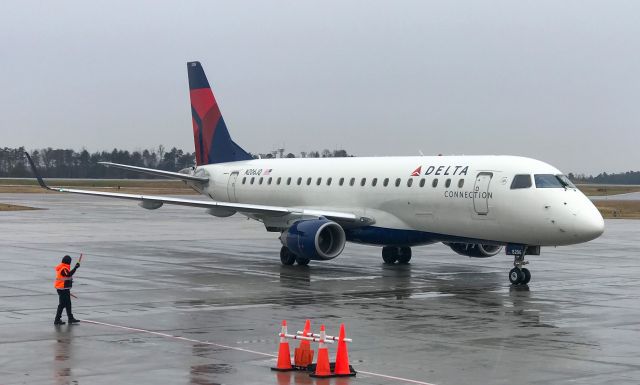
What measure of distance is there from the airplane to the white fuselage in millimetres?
28

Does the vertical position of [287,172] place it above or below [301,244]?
above

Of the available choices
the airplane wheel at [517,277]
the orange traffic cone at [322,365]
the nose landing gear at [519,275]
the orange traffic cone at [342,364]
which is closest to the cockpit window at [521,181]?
the nose landing gear at [519,275]

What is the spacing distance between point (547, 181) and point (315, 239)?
6.66 metres

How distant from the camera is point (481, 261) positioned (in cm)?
3541

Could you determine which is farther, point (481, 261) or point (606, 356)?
point (481, 261)

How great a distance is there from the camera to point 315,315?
68.8 ft

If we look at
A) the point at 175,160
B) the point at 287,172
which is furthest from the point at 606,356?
the point at 175,160

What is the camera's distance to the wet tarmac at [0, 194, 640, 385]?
1502 cm

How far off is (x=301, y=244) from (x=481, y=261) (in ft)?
26.6

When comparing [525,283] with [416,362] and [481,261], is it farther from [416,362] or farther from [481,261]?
[416,362]

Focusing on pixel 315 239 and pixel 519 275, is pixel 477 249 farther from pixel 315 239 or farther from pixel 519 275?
pixel 315 239

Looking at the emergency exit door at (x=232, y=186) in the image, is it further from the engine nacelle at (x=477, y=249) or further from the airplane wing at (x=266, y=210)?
the engine nacelle at (x=477, y=249)

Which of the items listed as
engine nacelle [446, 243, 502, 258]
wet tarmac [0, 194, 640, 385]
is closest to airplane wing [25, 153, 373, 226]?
wet tarmac [0, 194, 640, 385]

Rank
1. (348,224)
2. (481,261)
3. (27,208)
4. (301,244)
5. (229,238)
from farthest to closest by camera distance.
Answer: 1. (27,208)
2. (229,238)
3. (481,261)
4. (348,224)
5. (301,244)
